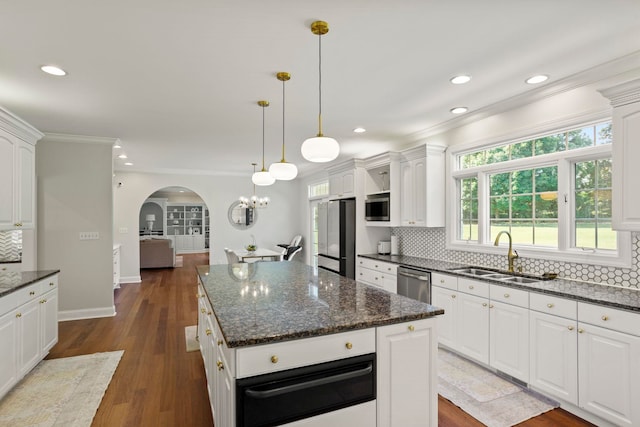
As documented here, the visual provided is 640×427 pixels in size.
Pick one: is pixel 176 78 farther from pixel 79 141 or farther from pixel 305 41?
pixel 79 141

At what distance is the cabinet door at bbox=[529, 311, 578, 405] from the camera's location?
7.68 ft

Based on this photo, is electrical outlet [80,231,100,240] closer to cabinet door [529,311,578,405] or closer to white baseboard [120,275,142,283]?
white baseboard [120,275,142,283]

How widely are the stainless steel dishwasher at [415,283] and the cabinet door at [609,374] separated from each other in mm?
1473

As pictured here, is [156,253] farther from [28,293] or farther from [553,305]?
[553,305]

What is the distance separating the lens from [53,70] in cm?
267

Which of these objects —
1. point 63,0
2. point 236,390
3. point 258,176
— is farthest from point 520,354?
point 63,0

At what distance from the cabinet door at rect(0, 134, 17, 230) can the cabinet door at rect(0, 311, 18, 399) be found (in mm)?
988

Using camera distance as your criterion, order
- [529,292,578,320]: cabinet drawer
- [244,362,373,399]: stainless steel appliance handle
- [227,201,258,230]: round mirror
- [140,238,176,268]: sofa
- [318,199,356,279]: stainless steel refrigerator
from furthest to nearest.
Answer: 1. [140,238,176,268]: sofa
2. [227,201,258,230]: round mirror
3. [318,199,356,279]: stainless steel refrigerator
4. [529,292,578,320]: cabinet drawer
5. [244,362,373,399]: stainless steel appliance handle

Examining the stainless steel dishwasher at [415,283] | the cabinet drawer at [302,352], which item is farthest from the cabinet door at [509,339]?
the cabinet drawer at [302,352]

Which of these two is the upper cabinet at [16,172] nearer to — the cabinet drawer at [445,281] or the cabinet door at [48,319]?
the cabinet door at [48,319]

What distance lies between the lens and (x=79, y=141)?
4.82m

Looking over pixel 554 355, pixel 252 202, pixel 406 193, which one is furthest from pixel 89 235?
pixel 554 355

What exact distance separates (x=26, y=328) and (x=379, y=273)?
3702 millimetres

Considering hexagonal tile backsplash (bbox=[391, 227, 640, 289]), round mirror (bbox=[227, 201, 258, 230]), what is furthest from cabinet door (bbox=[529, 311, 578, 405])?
round mirror (bbox=[227, 201, 258, 230])
